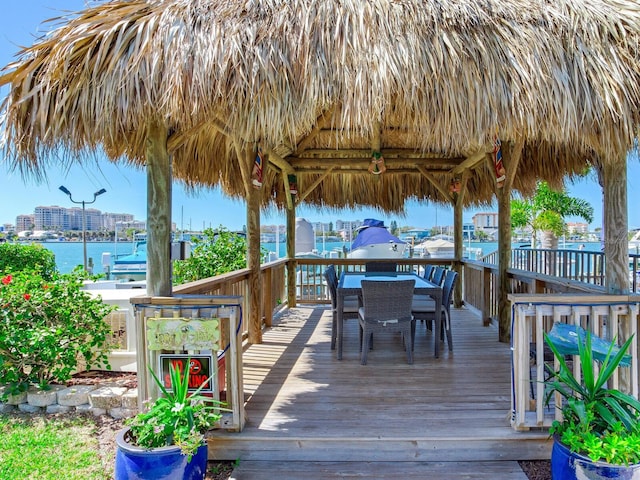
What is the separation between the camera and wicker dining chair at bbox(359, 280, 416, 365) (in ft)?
12.8

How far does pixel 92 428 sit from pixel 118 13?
3141 millimetres

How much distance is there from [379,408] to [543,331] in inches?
50.0

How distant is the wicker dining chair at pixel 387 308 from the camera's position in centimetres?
389

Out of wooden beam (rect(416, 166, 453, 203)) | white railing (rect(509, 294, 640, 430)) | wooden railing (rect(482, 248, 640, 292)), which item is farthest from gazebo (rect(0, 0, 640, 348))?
wooden railing (rect(482, 248, 640, 292))

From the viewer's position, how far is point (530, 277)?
4426 mm

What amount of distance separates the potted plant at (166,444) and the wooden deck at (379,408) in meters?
0.40

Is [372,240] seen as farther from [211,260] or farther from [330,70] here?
[330,70]

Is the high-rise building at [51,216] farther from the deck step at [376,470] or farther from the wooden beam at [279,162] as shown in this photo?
the deck step at [376,470]

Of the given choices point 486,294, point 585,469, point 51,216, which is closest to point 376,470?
point 585,469

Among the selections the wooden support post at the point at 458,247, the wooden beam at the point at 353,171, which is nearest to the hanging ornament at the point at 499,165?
the wooden beam at the point at 353,171

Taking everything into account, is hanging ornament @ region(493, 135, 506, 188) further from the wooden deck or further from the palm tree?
the palm tree

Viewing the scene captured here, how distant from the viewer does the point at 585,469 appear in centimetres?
206

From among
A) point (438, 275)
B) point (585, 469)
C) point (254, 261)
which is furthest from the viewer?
point (438, 275)

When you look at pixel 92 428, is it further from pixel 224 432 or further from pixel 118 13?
pixel 118 13
